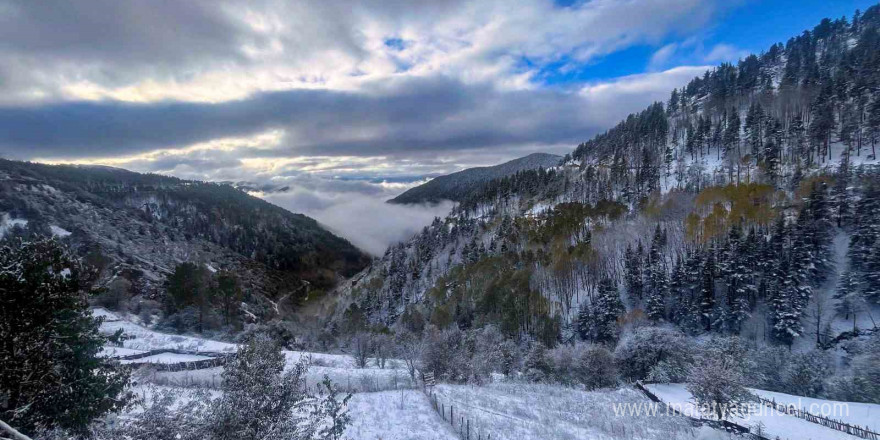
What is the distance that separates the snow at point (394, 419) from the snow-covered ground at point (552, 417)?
1.48m

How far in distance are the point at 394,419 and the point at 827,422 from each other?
24447 millimetres

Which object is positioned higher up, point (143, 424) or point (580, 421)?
point (143, 424)

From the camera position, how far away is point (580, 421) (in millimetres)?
21281

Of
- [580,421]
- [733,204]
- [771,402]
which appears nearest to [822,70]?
[733,204]

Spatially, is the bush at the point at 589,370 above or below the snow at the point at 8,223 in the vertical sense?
below

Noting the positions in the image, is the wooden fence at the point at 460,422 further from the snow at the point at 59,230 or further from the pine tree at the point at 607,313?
the snow at the point at 59,230

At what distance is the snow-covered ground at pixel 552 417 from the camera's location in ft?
62.4

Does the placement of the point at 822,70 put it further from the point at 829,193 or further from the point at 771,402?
the point at 771,402

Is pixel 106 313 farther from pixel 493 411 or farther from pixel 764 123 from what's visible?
pixel 764 123

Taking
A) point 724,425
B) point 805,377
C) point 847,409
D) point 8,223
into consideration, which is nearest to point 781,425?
point 724,425

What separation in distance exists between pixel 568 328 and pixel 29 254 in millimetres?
70755

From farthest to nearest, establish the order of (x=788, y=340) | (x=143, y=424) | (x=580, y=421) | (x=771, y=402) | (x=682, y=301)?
(x=682, y=301)
(x=788, y=340)
(x=771, y=402)
(x=580, y=421)
(x=143, y=424)

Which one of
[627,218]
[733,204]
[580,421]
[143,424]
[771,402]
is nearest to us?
[143,424]

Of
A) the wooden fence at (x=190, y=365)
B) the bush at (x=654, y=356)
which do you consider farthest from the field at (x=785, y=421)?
the wooden fence at (x=190, y=365)
